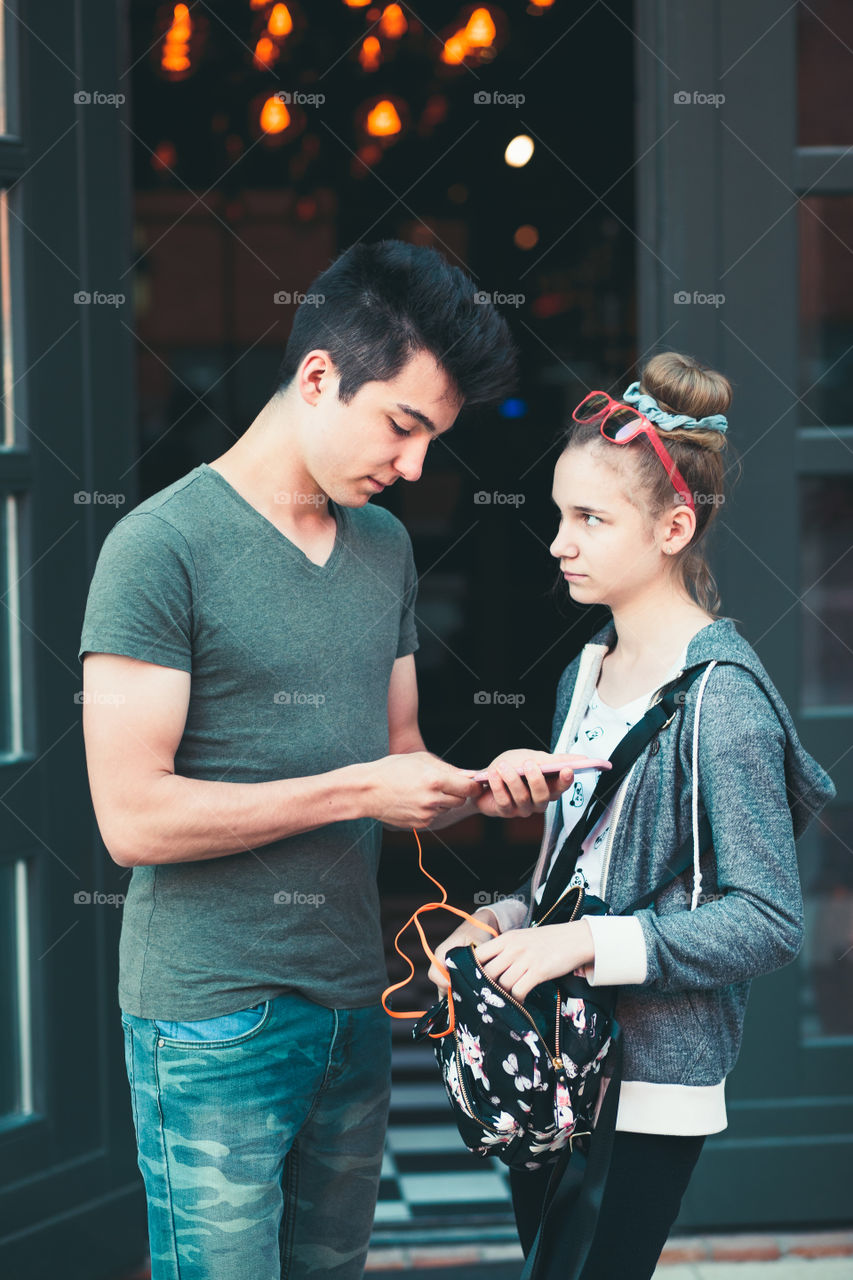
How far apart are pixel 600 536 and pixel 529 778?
1.04 ft

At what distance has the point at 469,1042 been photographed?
52.2 inches

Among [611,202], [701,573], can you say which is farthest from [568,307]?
[701,573]

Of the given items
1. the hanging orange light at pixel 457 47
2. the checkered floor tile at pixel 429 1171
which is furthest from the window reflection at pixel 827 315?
the hanging orange light at pixel 457 47

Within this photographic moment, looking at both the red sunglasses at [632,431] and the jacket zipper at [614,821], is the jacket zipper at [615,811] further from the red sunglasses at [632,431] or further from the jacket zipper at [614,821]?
the red sunglasses at [632,431]

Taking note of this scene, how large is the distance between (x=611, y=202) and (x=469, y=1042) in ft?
15.8

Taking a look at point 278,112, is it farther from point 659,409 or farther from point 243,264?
point 659,409

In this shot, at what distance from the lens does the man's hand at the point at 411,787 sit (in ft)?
4.65

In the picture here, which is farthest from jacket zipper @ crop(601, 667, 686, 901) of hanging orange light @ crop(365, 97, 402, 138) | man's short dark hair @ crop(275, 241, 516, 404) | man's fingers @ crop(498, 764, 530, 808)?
hanging orange light @ crop(365, 97, 402, 138)

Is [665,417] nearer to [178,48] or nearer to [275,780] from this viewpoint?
[275,780]

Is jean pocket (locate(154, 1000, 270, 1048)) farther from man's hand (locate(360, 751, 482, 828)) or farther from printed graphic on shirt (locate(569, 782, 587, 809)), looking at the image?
printed graphic on shirt (locate(569, 782, 587, 809))

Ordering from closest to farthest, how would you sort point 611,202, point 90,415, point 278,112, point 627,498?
1. point 627,498
2. point 90,415
3. point 278,112
4. point 611,202

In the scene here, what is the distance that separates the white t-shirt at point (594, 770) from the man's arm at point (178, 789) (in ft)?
0.54

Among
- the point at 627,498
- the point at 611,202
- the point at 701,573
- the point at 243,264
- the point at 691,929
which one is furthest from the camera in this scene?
the point at 243,264

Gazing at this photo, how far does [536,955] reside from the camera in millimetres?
1330
